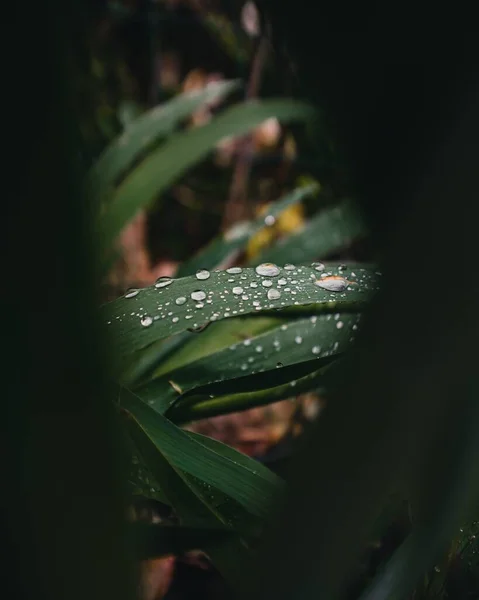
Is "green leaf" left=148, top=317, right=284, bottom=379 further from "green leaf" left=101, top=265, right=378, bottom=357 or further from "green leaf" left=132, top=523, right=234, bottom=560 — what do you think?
"green leaf" left=132, top=523, right=234, bottom=560

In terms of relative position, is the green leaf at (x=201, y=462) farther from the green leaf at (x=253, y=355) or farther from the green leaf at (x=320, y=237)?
the green leaf at (x=320, y=237)

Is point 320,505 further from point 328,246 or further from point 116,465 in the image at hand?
point 328,246

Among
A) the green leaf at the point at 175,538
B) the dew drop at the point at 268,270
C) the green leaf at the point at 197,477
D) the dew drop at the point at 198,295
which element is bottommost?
the green leaf at the point at 175,538

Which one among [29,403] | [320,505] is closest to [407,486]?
[320,505]

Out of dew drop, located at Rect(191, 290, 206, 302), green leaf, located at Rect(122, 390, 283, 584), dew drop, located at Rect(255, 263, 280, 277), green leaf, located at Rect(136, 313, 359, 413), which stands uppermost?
dew drop, located at Rect(255, 263, 280, 277)

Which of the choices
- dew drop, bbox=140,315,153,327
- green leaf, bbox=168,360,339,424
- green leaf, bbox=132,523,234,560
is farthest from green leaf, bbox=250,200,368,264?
green leaf, bbox=132,523,234,560

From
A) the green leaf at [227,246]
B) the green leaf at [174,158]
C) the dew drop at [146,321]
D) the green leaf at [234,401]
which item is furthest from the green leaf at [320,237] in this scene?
the dew drop at [146,321]

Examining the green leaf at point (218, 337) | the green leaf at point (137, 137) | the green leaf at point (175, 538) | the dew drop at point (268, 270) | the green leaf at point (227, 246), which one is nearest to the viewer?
the green leaf at point (175, 538)
